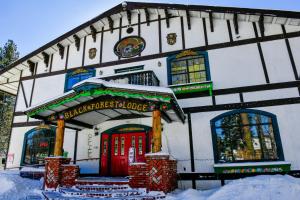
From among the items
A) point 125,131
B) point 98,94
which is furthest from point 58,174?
point 125,131

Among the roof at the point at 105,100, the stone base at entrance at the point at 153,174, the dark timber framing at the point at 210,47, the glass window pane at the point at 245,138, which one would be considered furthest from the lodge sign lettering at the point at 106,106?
the dark timber framing at the point at 210,47

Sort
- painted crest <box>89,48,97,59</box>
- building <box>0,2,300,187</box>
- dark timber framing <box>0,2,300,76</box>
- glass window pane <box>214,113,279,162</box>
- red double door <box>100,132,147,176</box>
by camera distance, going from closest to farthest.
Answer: building <box>0,2,300,187</box> < glass window pane <box>214,113,279,162</box> < dark timber framing <box>0,2,300,76</box> < red double door <box>100,132,147,176</box> < painted crest <box>89,48,97,59</box>

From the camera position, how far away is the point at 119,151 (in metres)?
12.5

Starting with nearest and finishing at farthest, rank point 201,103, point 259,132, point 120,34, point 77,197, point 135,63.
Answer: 1. point 77,197
2. point 259,132
3. point 201,103
4. point 135,63
5. point 120,34

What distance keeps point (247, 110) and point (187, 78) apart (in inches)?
135

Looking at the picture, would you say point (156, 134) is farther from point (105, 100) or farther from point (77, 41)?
point (77, 41)

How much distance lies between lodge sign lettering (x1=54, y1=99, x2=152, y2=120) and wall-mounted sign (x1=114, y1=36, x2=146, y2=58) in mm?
4926

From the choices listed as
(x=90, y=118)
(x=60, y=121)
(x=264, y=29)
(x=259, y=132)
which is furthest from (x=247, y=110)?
(x=60, y=121)

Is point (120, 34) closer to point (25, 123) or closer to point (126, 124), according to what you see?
point (126, 124)

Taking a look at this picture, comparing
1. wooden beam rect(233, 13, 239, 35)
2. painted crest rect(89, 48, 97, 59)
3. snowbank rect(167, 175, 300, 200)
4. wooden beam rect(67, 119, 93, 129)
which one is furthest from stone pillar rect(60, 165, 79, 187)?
wooden beam rect(233, 13, 239, 35)

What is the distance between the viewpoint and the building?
10.2 metres

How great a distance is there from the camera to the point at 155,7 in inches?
551

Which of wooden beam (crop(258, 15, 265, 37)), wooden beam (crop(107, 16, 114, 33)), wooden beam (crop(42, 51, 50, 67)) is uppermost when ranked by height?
wooden beam (crop(107, 16, 114, 33))

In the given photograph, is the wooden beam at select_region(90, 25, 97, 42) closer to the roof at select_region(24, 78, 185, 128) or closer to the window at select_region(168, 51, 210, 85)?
the window at select_region(168, 51, 210, 85)
